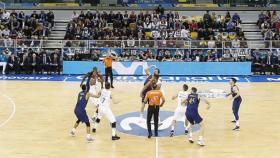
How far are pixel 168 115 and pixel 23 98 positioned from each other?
22.4ft

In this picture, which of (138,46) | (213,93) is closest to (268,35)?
(138,46)

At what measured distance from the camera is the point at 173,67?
28844 mm

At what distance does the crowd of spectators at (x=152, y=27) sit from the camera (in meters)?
30.8

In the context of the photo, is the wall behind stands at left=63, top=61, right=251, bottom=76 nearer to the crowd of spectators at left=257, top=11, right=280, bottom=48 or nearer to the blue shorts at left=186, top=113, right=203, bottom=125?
the crowd of spectators at left=257, top=11, right=280, bottom=48

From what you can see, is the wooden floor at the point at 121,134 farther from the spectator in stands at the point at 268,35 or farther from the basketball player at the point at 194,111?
the spectator in stands at the point at 268,35

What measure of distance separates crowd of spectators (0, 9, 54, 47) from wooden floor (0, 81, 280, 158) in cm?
741

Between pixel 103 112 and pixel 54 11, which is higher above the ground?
pixel 54 11

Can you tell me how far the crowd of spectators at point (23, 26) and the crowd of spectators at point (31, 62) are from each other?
1.04 meters

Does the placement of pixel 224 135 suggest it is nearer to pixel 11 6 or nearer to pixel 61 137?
pixel 61 137

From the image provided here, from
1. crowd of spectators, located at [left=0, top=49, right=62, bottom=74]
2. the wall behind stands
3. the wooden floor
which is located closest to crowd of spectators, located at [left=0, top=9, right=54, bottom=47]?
crowd of spectators, located at [left=0, top=49, right=62, bottom=74]

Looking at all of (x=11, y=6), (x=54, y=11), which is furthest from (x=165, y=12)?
(x=11, y=6)

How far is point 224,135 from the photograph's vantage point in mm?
15805

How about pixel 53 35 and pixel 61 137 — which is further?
pixel 53 35

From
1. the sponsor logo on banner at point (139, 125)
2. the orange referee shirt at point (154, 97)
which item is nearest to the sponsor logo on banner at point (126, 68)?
the sponsor logo on banner at point (139, 125)
